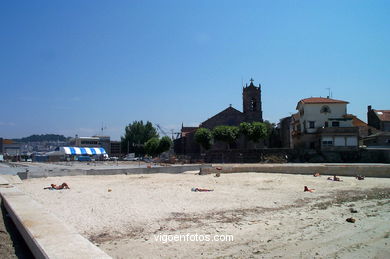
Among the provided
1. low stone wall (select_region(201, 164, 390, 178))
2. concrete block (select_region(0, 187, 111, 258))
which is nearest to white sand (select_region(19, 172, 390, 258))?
concrete block (select_region(0, 187, 111, 258))

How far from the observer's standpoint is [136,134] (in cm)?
10694

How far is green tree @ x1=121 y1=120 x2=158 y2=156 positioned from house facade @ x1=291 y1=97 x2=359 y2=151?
5944cm

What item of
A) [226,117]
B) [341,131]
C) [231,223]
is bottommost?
[231,223]

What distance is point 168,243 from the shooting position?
26.1 ft

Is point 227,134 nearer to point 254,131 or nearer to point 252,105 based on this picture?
point 254,131

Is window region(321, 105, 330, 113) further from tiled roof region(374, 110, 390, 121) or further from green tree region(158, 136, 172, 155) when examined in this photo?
green tree region(158, 136, 172, 155)

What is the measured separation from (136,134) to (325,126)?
65848 mm

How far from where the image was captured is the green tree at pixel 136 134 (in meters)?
106

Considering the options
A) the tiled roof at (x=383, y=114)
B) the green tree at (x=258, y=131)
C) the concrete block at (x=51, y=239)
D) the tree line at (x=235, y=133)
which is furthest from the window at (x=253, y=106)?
the concrete block at (x=51, y=239)

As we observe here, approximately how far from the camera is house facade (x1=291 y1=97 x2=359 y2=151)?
162ft

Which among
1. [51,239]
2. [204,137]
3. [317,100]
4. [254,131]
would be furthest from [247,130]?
[51,239]

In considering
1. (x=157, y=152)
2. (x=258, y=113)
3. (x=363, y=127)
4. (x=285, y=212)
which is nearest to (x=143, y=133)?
(x=157, y=152)

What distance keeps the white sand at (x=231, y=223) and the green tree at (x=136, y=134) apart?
90533mm

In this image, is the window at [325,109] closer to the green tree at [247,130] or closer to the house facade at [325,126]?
the house facade at [325,126]
